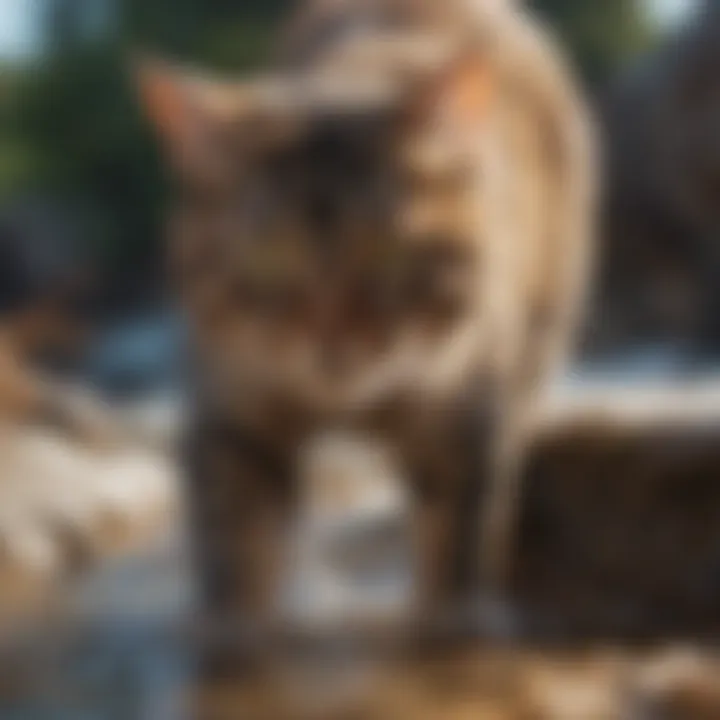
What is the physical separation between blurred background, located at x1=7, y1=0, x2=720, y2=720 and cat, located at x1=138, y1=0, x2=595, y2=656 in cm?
4

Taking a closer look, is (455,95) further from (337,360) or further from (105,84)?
(105,84)

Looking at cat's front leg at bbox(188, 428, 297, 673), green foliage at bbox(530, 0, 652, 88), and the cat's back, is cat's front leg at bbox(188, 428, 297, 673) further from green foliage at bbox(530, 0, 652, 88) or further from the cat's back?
green foliage at bbox(530, 0, 652, 88)

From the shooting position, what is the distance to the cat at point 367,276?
96 cm

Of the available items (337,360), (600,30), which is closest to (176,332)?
(337,360)

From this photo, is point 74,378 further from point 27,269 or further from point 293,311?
point 293,311

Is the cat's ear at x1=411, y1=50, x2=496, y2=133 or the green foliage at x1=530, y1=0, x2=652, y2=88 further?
the green foliage at x1=530, y1=0, x2=652, y2=88

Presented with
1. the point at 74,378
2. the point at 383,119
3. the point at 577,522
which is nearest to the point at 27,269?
the point at 74,378

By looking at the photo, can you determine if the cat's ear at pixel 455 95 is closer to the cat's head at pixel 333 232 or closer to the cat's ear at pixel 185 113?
the cat's head at pixel 333 232

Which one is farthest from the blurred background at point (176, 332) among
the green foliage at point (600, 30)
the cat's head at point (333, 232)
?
the cat's head at point (333, 232)

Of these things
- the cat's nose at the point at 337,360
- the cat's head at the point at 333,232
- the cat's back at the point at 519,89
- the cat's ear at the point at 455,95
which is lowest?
the cat's nose at the point at 337,360

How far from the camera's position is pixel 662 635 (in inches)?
41.2

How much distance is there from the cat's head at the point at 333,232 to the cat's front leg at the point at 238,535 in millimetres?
75

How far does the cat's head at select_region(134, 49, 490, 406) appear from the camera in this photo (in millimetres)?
953

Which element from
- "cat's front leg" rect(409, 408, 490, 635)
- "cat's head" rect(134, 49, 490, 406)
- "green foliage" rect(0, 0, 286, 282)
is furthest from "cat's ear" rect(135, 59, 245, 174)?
"cat's front leg" rect(409, 408, 490, 635)
